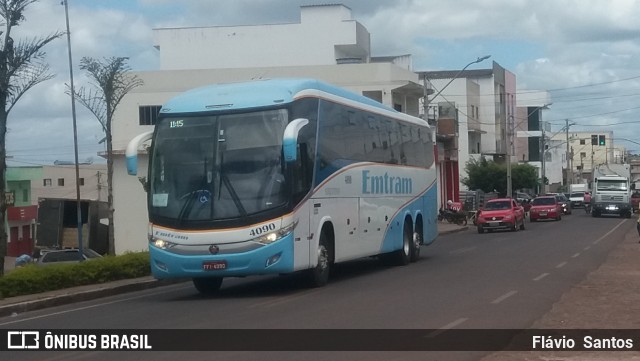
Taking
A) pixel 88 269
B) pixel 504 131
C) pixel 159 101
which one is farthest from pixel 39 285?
pixel 504 131

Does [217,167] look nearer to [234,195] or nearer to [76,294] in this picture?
[234,195]

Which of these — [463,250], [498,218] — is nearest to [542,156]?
[498,218]

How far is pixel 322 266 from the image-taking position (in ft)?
67.5

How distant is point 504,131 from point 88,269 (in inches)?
3228

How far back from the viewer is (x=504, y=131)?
3932 inches

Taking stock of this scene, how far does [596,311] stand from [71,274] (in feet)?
35.4

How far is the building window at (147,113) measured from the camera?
2382 inches

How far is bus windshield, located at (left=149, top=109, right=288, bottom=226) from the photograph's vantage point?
60.2 ft

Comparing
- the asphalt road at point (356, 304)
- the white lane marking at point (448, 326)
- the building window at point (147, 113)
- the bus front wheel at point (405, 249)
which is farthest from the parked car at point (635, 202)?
Answer: the white lane marking at point (448, 326)

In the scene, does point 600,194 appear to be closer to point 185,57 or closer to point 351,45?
point 351,45

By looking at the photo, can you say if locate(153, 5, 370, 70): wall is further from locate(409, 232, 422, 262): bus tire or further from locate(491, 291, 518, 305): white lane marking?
locate(491, 291, 518, 305): white lane marking

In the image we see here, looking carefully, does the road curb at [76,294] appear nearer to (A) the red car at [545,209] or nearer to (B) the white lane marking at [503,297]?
(B) the white lane marking at [503,297]

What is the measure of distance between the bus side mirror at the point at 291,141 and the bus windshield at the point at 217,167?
442mm

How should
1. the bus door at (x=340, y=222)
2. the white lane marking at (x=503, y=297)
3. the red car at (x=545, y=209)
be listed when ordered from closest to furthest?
the white lane marking at (x=503, y=297) → the bus door at (x=340, y=222) → the red car at (x=545, y=209)
